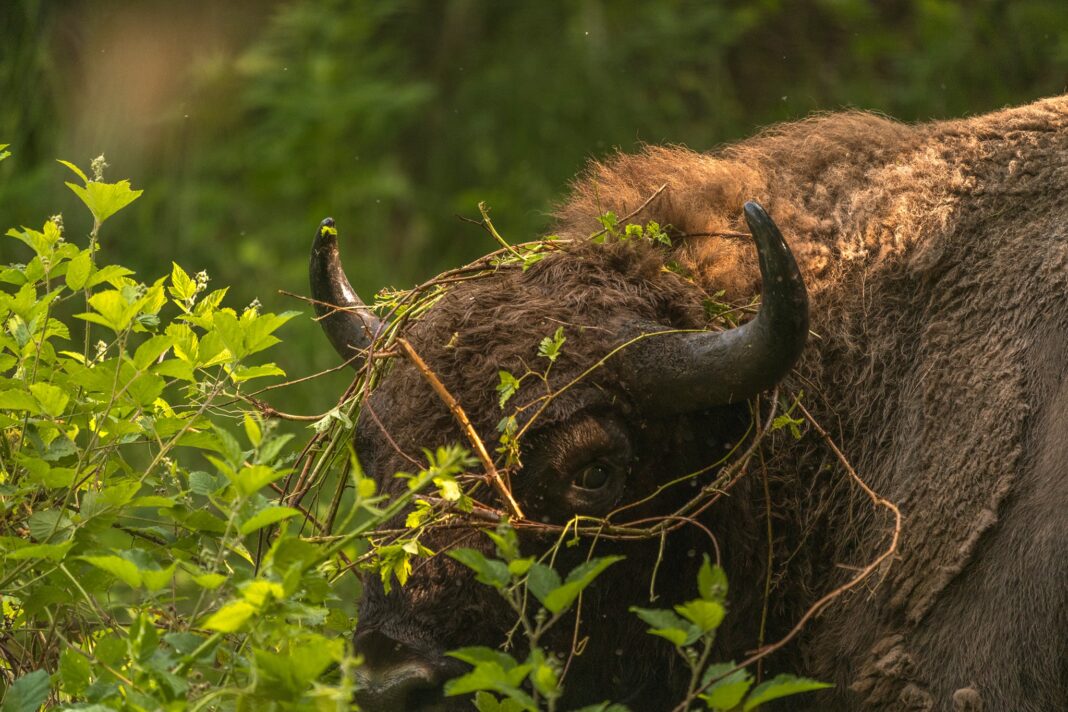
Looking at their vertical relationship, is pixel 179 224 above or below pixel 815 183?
below

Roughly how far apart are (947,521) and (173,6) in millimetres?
8518

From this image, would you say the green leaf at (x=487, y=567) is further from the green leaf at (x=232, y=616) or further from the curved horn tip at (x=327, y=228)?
the curved horn tip at (x=327, y=228)

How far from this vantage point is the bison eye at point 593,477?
3650mm

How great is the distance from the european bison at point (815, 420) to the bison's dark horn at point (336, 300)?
1.64ft

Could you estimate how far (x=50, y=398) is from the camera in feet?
10.6

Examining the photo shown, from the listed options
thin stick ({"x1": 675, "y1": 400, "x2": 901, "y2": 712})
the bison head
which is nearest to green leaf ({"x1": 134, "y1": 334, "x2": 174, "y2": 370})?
the bison head

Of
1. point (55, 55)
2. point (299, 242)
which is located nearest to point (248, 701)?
point (299, 242)

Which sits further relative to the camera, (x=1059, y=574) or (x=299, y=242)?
(x=299, y=242)

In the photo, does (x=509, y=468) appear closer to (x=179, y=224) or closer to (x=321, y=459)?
(x=321, y=459)

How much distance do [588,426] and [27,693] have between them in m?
1.51

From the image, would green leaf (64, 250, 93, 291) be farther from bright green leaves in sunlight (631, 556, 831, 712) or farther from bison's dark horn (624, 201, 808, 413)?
bright green leaves in sunlight (631, 556, 831, 712)

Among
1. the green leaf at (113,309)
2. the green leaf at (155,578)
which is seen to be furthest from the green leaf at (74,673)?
the green leaf at (113,309)

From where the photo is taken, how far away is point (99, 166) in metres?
3.62

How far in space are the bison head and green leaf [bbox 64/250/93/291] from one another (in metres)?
0.78
